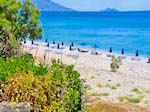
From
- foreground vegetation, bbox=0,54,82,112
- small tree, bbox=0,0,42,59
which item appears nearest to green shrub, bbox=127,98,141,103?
small tree, bbox=0,0,42,59

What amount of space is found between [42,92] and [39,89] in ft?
0.41

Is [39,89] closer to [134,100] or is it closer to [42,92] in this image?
[42,92]

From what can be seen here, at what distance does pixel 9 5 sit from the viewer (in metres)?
28.4

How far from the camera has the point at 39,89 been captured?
6.88 metres

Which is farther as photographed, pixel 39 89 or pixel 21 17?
pixel 21 17

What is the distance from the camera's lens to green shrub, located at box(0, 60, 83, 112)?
262 inches

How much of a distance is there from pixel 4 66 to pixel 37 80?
41.4 inches

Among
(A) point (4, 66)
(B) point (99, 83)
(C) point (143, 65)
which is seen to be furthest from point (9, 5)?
(A) point (4, 66)

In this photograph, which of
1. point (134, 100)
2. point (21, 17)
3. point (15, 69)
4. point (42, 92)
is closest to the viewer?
point (42, 92)

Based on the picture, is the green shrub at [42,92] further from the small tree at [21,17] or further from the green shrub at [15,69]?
the small tree at [21,17]

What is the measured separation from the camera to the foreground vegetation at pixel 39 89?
21.9 ft

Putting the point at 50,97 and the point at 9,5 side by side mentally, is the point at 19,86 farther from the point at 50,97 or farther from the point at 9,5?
the point at 9,5

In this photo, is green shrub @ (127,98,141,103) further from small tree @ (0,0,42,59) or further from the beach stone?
the beach stone

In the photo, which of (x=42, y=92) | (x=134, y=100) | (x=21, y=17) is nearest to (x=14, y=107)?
(x=42, y=92)
